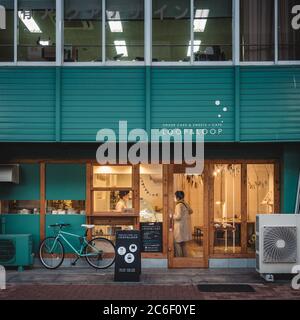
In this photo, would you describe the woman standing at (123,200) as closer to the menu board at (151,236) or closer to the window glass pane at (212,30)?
the menu board at (151,236)

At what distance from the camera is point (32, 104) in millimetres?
14008

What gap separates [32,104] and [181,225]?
487cm

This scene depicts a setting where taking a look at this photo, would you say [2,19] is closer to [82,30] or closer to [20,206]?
[82,30]

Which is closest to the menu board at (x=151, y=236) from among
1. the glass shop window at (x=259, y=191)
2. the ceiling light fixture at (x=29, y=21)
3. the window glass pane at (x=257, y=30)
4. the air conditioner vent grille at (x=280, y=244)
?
the glass shop window at (x=259, y=191)

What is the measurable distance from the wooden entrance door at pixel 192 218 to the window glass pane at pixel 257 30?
324 cm

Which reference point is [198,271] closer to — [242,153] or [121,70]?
[242,153]

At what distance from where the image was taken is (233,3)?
14.1 m

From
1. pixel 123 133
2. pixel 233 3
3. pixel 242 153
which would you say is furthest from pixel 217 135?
pixel 233 3

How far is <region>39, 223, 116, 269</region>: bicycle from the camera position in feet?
47.4

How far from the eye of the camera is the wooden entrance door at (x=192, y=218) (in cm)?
1473

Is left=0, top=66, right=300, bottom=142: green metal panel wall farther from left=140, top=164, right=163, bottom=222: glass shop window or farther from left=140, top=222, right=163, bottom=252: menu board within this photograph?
left=140, top=222, right=163, bottom=252: menu board

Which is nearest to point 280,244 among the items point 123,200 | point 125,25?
point 123,200

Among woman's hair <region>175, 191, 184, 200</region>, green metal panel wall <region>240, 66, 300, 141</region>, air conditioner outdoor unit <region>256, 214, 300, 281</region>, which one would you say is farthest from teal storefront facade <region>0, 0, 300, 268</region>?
air conditioner outdoor unit <region>256, 214, 300, 281</region>

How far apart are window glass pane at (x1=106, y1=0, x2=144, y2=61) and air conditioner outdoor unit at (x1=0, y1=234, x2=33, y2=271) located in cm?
525
